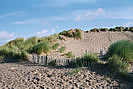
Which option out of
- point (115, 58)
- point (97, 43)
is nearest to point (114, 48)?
point (115, 58)

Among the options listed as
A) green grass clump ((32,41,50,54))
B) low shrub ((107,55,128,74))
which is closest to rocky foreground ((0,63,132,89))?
low shrub ((107,55,128,74))

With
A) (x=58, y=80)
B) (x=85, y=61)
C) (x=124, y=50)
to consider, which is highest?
(x=124, y=50)

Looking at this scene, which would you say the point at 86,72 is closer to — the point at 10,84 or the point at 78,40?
the point at 10,84

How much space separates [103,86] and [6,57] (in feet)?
27.8

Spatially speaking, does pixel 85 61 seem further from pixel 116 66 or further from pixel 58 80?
pixel 58 80

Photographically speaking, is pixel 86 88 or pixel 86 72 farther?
pixel 86 72

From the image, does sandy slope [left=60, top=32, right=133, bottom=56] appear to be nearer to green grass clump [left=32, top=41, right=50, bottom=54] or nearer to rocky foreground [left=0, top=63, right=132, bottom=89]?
green grass clump [left=32, top=41, right=50, bottom=54]

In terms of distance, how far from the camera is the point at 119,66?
348 inches

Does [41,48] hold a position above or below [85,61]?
above

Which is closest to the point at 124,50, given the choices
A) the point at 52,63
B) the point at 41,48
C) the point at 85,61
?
the point at 85,61

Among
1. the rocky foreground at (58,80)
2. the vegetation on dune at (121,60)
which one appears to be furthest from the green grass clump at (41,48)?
the rocky foreground at (58,80)

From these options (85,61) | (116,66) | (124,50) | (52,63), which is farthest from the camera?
(124,50)

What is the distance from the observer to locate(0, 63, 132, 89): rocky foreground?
716 centimetres

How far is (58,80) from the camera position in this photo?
25.0 feet
